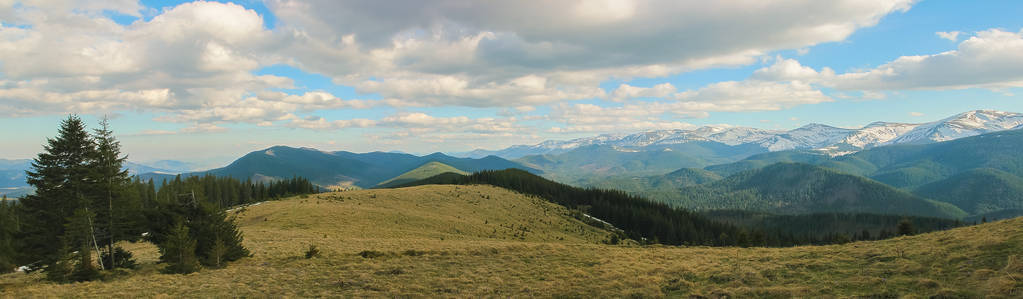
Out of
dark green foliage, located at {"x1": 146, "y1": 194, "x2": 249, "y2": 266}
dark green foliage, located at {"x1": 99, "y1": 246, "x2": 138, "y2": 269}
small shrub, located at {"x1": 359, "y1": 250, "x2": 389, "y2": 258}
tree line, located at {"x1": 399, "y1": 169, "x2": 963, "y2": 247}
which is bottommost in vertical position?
tree line, located at {"x1": 399, "y1": 169, "x2": 963, "y2": 247}

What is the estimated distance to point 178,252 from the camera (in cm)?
2870

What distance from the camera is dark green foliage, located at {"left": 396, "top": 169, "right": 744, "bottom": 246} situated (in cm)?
12188

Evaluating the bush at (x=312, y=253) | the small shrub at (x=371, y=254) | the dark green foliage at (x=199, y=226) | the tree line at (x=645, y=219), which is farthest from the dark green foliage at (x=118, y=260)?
the tree line at (x=645, y=219)

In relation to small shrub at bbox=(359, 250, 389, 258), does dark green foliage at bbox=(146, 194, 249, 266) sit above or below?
above

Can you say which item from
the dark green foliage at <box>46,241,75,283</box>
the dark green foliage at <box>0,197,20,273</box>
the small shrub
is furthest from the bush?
the dark green foliage at <box>0,197,20,273</box>

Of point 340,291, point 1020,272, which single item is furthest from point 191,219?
point 1020,272

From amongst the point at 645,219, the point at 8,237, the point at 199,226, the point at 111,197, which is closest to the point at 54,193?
the point at 111,197

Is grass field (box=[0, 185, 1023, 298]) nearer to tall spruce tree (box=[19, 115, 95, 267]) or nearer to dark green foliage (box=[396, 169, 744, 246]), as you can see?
tall spruce tree (box=[19, 115, 95, 267])

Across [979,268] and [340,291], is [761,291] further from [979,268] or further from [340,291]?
[340,291]

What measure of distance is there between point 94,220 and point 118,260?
3755 mm

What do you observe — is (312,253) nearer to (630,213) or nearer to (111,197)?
(111,197)

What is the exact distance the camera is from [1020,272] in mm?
15430

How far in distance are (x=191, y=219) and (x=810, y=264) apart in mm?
42967

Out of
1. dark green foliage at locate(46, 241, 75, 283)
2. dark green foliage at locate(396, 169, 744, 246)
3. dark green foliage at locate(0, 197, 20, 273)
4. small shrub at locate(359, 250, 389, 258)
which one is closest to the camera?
dark green foliage at locate(46, 241, 75, 283)
